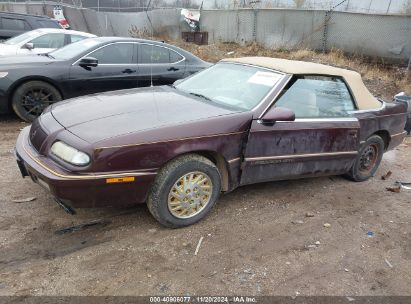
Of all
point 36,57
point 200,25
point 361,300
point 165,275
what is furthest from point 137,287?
point 200,25

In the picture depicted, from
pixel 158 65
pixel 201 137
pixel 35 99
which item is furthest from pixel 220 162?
pixel 158 65

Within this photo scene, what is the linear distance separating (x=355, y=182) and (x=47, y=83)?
4831mm

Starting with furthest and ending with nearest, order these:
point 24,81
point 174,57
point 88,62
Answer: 1. point 174,57
2. point 88,62
3. point 24,81

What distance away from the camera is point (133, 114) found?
3.64 m

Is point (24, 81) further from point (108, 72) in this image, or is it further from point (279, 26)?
point (279, 26)

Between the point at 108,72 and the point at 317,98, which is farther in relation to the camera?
the point at 108,72

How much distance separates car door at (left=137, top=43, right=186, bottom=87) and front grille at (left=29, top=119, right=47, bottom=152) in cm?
357

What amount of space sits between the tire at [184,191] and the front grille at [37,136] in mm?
1040

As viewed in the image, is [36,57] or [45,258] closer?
[45,258]

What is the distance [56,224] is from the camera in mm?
3637

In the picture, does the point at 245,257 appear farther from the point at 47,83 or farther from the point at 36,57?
the point at 36,57

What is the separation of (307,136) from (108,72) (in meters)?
3.91

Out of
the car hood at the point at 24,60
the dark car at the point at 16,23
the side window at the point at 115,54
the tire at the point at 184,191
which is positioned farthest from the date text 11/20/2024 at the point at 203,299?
the dark car at the point at 16,23

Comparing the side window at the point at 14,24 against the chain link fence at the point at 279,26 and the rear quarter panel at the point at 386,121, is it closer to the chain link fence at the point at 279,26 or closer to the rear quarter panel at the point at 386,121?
the chain link fence at the point at 279,26
